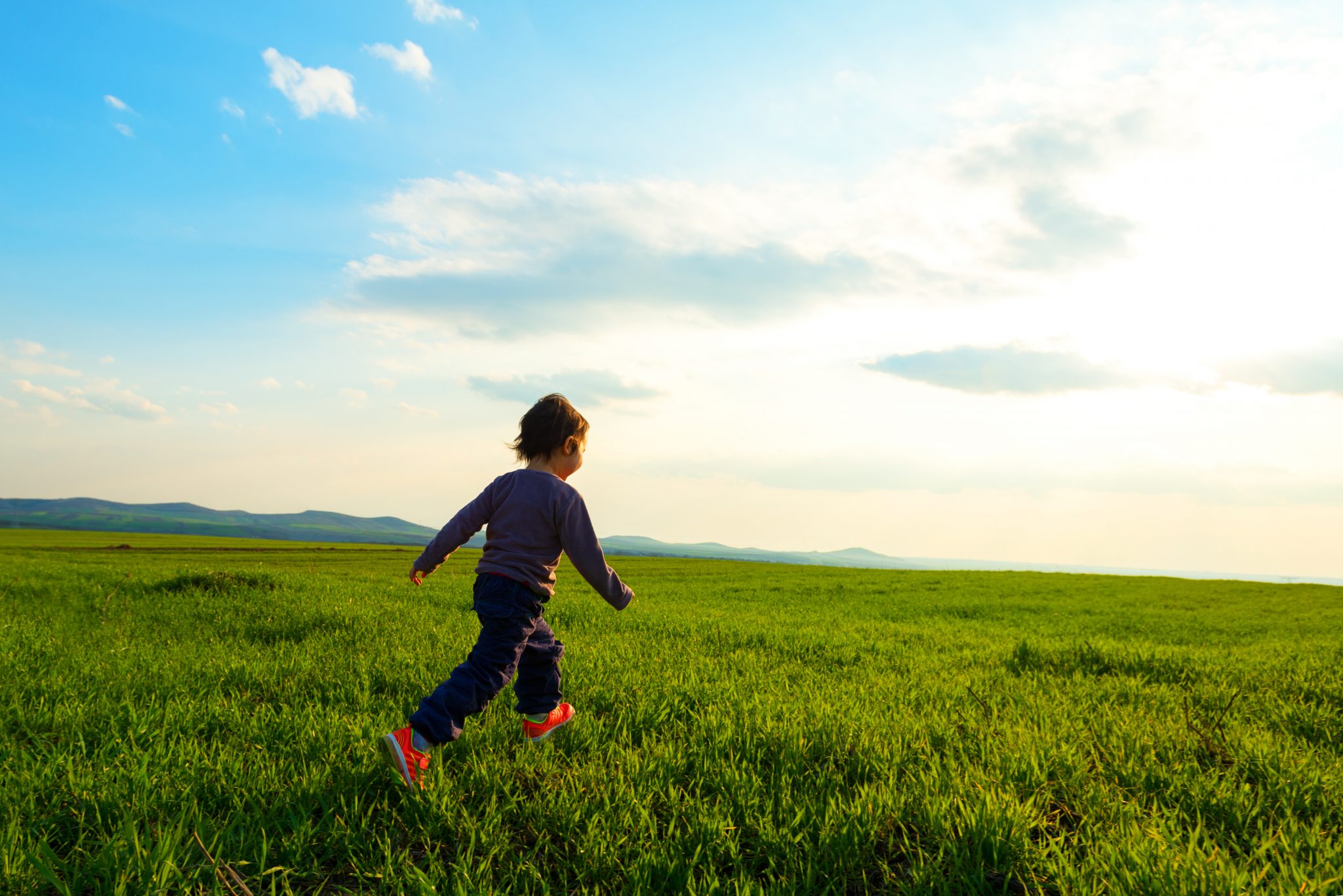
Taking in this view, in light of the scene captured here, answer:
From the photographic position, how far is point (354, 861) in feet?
8.88

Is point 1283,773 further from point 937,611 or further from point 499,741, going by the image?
point 937,611

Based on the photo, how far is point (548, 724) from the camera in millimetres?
4215

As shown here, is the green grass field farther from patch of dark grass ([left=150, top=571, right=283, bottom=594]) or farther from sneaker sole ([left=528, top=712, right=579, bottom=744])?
patch of dark grass ([left=150, top=571, right=283, bottom=594])

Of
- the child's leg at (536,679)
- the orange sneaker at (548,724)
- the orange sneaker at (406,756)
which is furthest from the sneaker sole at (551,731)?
the orange sneaker at (406,756)

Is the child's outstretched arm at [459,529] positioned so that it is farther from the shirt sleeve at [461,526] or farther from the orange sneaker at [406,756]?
the orange sneaker at [406,756]

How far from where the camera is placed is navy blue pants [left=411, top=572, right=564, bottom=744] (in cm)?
360

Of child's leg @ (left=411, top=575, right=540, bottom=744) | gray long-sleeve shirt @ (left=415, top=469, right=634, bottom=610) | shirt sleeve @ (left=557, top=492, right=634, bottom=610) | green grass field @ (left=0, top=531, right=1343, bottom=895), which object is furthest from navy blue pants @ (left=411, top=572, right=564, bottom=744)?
shirt sleeve @ (left=557, top=492, right=634, bottom=610)

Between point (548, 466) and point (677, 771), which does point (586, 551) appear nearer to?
point (548, 466)

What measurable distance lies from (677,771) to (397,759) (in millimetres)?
1453

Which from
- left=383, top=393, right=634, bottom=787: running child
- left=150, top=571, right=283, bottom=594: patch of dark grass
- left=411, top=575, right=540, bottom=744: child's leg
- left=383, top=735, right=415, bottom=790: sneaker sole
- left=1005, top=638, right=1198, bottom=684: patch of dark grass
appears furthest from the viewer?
left=150, top=571, right=283, bottom=594: patch of dark grass

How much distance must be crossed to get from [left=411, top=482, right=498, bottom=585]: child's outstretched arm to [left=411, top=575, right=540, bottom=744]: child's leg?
11.6 inches

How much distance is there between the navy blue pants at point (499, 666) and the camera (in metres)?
3.60

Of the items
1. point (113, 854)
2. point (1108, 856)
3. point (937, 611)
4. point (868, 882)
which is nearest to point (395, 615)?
point (113, 854)

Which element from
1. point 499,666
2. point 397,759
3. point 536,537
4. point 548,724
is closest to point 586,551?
point 536,537
